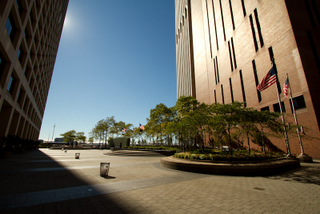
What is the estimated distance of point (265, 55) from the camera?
76.3 feet

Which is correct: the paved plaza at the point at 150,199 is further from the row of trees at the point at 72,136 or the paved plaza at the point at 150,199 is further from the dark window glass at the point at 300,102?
the row of trees at the point at 72,136

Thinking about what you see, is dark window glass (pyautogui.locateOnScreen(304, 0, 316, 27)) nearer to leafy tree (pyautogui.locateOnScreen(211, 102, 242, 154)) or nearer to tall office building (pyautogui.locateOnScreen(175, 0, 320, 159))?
tall office building (pyautogui.locateOnScreen(175, 0, 320, 159))

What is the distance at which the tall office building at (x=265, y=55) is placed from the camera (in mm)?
17734

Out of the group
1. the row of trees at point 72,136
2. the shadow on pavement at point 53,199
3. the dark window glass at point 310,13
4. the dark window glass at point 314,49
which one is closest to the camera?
the shadow on pavement at point 53,199

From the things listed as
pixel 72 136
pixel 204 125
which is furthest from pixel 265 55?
pixel 72 136

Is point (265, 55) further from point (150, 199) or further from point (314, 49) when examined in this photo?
point (150, 199)

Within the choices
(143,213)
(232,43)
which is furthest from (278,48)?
(143,213)

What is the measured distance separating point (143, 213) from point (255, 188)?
517 centimetres

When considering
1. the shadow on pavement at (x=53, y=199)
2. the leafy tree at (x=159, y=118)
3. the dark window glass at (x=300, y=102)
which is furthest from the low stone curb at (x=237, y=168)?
the leafy tree at (x=159, y=118)

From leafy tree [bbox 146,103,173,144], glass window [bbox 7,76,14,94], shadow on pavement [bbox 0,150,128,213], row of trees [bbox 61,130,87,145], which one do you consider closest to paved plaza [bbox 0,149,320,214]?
shadow on pavement [bbox 0,150,128,213]

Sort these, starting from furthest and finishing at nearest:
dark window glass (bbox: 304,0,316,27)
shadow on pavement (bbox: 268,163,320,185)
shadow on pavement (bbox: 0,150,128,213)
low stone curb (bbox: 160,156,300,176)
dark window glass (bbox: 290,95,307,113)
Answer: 1. dark window glass (bbox: 304,0,316,27)
2. dark window glass (bbox: 290,95,307,113)
3. low stone curb (bbox: 160,156,300,176)
4. shadow on pavement (bbox: 268,163,320,185)
5. shadow on pavement (bbox: 0,150,128,213)

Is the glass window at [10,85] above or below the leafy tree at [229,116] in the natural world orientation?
above

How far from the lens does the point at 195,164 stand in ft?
32.5

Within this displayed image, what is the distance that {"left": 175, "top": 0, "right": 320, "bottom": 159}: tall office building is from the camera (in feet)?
58.2
